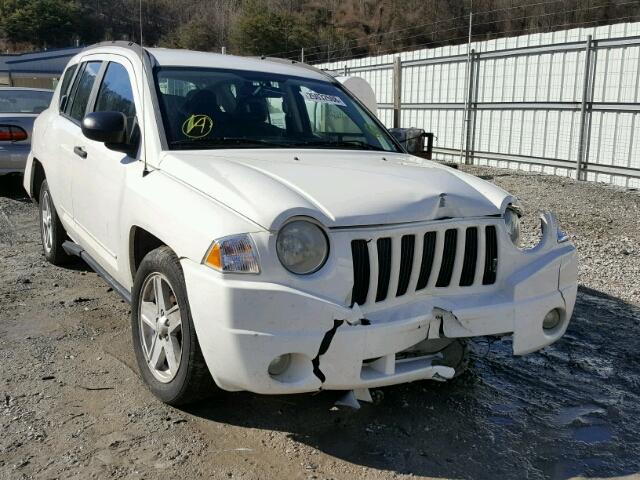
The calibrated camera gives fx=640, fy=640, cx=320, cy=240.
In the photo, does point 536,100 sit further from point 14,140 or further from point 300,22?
point 300,22

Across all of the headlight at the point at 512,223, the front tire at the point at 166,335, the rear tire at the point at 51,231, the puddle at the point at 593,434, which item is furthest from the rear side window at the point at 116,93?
the puddle at the point at 593,434

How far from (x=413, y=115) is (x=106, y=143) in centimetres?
1465

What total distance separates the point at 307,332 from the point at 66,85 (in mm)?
3995

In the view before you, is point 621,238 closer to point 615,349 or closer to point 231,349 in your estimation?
point 615,349

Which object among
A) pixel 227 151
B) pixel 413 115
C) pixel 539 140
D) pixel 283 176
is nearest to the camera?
pixel 283 176

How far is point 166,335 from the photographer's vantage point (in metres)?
3.25

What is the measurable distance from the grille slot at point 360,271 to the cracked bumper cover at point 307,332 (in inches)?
3.2

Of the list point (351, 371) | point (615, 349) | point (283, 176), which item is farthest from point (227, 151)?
point (615, 349)

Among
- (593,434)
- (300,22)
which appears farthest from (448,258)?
(300,22)

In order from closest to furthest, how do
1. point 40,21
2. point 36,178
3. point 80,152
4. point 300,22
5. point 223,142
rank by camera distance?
point 223,142 < point 80,152 < point 36,178 < point 300,22 < point 40,21

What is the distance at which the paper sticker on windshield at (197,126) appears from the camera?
12.3 ft

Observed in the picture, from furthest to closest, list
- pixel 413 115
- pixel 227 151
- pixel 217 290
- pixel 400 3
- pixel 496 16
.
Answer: pixel 400 3
pixel 496 16
pixel 413 115
pixel 227 151
pixel 217 290

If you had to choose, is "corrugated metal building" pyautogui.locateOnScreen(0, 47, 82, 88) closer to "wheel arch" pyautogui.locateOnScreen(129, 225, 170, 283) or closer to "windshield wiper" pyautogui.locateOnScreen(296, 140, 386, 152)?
"windshield wiper" pyautogui.locateOnScreen(296, 140, 386, 152)

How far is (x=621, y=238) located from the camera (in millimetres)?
7523
